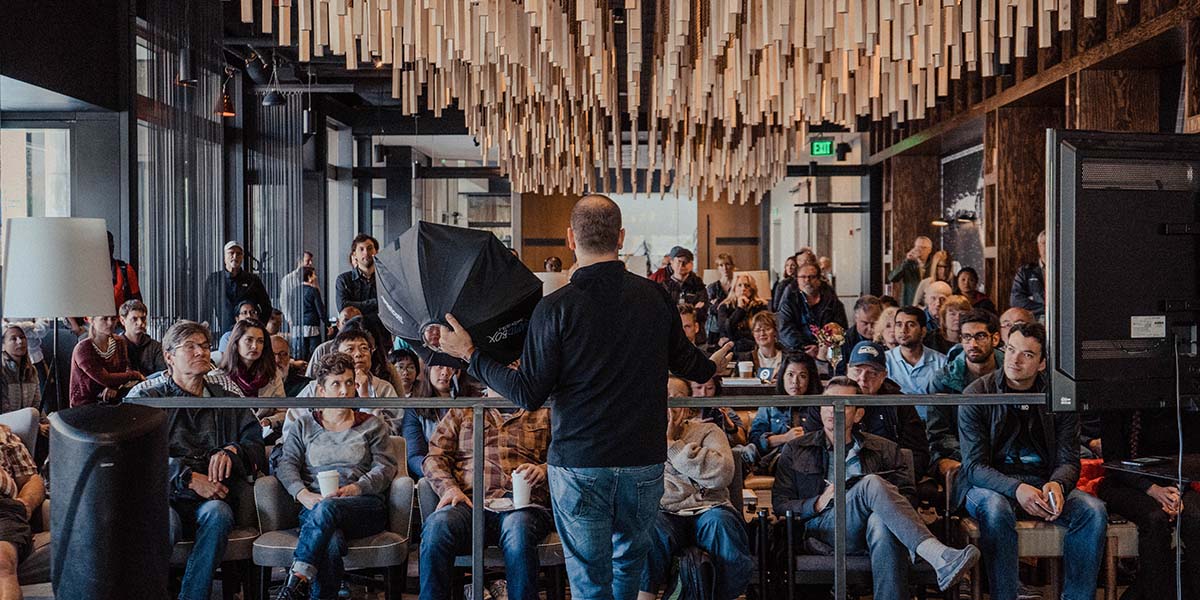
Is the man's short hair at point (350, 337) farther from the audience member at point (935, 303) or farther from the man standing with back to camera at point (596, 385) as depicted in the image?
the audience member at point (935, 303)

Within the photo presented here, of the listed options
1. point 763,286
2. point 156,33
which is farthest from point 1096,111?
point 156,33

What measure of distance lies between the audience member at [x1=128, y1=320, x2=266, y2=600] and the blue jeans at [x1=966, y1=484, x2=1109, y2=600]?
2861 millimetres

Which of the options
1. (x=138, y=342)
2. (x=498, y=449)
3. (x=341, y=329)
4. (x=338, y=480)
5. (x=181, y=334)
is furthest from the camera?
(x=138, y=342)

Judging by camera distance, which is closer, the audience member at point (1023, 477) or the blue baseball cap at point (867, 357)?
the audience member at point (1023, 477)

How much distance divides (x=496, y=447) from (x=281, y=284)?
996cm

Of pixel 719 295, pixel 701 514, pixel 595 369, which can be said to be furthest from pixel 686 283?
pixel 595 369

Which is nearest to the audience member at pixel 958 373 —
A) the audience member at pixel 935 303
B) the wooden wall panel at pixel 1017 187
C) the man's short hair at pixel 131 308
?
the audience member at pixel 935 303

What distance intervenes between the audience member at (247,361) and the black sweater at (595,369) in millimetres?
3393

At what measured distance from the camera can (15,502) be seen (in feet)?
14.3

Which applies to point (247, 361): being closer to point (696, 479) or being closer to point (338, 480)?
point (338, 480)

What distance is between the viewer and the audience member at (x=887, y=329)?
23.5 ft

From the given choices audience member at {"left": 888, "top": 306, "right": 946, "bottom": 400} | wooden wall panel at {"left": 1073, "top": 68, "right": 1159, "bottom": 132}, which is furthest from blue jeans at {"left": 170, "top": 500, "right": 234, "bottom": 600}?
wooden wall panel at {"left": 1073, "top": 68, "right": 1159, "bottom": 132}

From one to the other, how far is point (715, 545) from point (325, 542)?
1438 mm

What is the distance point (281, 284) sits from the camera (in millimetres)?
14266
